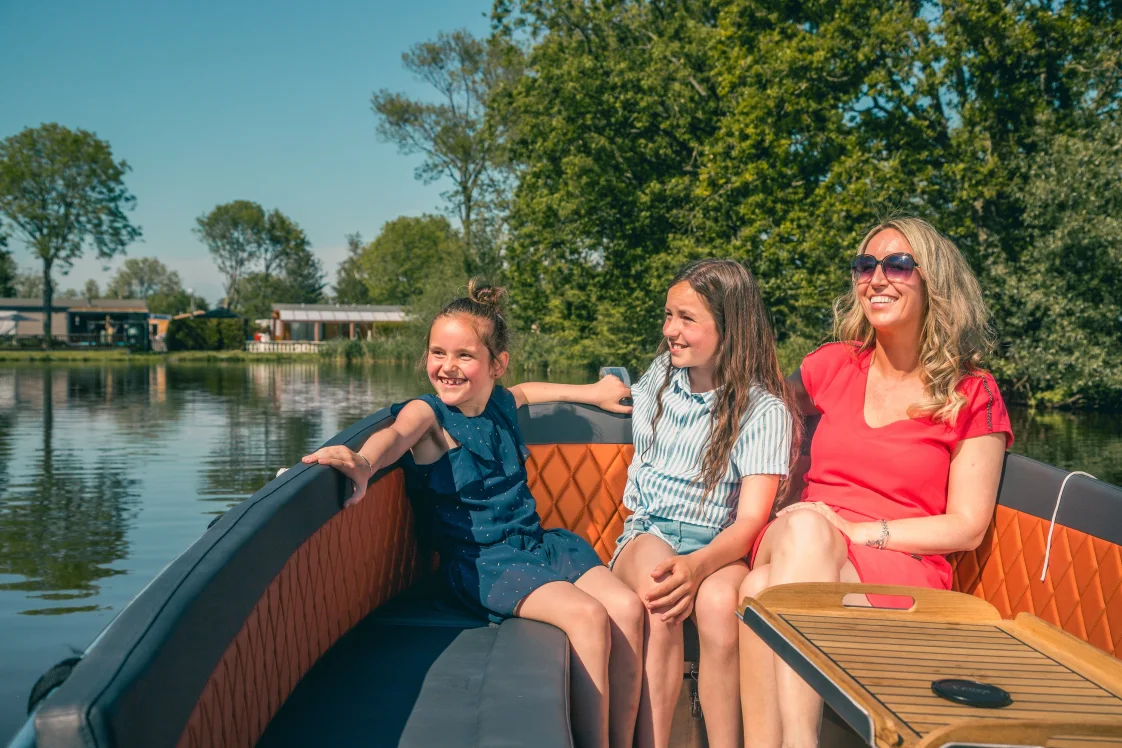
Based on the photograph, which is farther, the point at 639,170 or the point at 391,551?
the point at 639,170

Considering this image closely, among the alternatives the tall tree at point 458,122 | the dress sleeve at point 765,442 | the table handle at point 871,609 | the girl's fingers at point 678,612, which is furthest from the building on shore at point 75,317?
the table handle at point 871,609

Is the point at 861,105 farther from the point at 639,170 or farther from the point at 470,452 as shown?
the point at 470,452

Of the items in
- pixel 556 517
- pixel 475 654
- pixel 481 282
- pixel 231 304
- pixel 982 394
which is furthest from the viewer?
pixel 231 304

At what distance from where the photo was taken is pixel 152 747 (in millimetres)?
1231

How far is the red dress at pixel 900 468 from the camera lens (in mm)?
2564

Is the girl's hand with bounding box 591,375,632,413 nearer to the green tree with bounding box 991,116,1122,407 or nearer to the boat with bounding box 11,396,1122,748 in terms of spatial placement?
the boat with bounding box 11,396,1122,748

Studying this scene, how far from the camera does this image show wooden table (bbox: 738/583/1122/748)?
1.33 m

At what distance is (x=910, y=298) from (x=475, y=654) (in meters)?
1.63

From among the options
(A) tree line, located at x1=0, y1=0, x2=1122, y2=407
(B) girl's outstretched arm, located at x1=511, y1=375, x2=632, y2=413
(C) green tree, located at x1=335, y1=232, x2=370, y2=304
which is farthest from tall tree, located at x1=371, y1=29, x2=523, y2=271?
(C) green tree, located at x1=335, y1=232, x2=370, y2=304

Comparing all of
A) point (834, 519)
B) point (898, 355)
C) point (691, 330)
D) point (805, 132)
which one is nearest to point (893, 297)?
point (898, 355)

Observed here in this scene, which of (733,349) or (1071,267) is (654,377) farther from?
(1071,267)

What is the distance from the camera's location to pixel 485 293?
3082mm

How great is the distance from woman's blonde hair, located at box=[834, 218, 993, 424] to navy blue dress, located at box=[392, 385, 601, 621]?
1.15m

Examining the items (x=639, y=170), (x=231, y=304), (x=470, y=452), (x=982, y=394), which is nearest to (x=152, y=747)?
(x=470, y=452)
